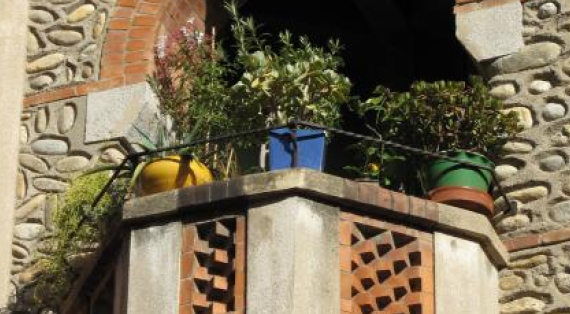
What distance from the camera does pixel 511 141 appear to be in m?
13.9

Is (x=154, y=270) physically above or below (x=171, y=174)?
below

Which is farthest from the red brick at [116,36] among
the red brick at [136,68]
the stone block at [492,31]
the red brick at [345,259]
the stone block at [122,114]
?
the red brick at [345,259]

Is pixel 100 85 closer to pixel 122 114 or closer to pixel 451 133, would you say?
pixel 122 114

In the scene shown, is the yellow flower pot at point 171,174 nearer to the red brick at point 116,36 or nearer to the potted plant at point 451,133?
the potted plant at point 451,133

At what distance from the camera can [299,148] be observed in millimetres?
12969

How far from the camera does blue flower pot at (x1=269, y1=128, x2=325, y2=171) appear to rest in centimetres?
1294

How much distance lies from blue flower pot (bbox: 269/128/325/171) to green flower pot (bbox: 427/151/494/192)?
786mm

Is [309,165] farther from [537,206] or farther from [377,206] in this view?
[537,206]

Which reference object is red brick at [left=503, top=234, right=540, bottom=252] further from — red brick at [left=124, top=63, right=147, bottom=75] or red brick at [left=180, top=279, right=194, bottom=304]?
red brick at [left=124, top=63, right=147, bottom=75]

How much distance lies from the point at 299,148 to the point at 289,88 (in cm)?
70

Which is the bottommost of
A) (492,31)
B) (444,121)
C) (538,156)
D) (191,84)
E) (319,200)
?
(319,200)

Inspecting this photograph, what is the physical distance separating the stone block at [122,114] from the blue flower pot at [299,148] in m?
1.71

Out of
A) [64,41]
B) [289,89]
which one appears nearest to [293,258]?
[289,89]

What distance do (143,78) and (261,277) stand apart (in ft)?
8.36
